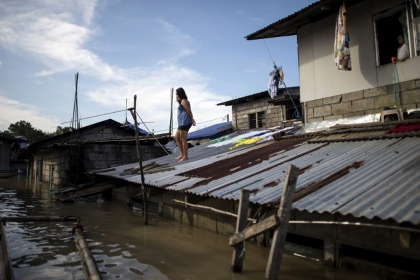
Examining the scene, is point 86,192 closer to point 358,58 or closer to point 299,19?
point 299,19

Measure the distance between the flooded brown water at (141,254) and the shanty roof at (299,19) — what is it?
628 cm

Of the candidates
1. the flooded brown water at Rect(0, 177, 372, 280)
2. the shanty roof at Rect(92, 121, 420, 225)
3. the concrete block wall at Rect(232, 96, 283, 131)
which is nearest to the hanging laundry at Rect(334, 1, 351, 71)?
the shanty roof at Rect(92, 121, 420, 225)

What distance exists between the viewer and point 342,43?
784cm

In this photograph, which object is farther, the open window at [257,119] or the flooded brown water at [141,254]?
the open window at [257,119]

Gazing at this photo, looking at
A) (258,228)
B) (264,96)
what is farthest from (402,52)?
(264,96)

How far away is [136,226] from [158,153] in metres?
10.6

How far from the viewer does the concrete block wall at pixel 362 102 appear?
7.03 metres

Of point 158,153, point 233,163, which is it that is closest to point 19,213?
point 233,163

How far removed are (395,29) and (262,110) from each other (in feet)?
40.1

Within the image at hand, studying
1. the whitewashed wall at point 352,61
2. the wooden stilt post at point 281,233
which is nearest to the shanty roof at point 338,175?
the wooden stilt post at point 281,233

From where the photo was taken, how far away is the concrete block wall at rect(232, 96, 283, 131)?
19031mm

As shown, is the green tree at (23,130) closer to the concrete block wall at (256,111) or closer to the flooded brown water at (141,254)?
the concrete block wall at (256,111)

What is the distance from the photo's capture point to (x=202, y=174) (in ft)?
23.8

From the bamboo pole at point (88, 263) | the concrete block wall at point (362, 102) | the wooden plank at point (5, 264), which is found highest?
the concrete block wall at point (362, 102)
